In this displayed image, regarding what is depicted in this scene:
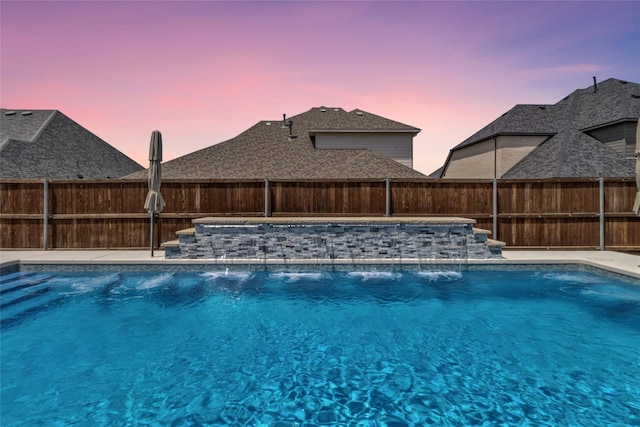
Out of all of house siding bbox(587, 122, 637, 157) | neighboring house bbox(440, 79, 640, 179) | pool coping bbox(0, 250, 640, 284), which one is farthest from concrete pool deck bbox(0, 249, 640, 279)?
house siding bbox(587, 122, 637, 157)

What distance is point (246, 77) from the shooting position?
38.6 ft

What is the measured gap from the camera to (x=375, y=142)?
2075 centimetres

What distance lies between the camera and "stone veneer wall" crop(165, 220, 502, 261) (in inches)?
394

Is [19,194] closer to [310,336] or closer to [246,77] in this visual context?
[246,77]

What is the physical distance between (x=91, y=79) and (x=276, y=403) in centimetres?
1327

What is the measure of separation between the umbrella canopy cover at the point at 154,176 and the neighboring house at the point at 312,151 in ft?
17.2

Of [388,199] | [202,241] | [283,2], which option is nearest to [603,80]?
[388,199]

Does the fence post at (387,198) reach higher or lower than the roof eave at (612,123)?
lower

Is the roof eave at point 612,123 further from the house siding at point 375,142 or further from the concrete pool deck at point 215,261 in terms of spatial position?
the concrete pool deck at point 215,261

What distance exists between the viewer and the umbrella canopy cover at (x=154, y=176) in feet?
33.1

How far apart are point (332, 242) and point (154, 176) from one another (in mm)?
5576

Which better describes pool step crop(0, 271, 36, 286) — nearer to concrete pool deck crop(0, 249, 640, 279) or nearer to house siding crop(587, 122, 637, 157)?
concrete pool deck crop(0, 249, 640, 279)

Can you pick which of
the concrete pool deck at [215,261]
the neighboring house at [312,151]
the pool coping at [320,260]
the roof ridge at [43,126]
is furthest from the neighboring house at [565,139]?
the roof ridge at [43,126]

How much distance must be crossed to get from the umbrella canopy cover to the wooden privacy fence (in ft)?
4.56
